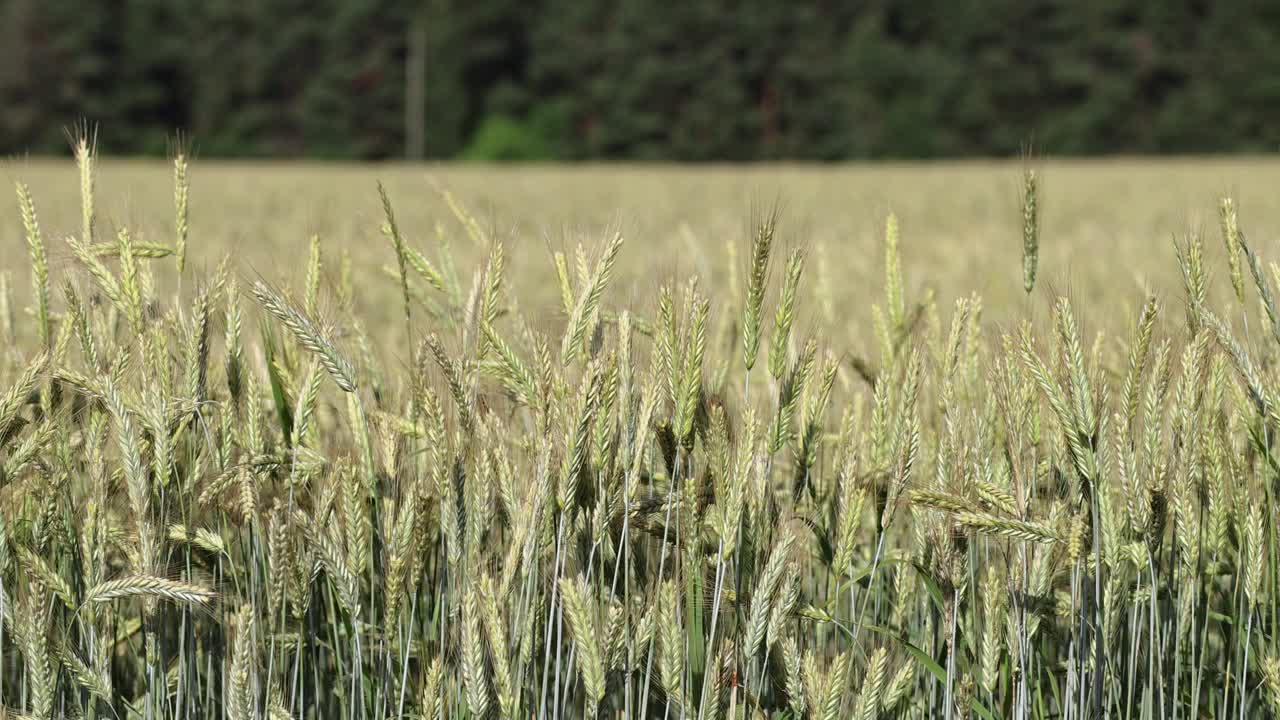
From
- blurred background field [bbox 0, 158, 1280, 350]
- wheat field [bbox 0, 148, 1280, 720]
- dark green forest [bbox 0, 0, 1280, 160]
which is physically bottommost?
wheat field [bbox 0, 148, 1280, 720]

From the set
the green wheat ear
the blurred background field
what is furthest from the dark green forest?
the green wheat ear

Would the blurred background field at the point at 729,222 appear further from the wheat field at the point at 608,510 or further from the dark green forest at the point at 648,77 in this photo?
the dark green forest at the point at 648,77

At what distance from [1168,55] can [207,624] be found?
1595 inches

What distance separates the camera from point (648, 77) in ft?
129

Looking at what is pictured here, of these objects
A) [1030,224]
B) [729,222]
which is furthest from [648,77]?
[1030,224]

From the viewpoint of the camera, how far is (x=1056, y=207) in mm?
13648

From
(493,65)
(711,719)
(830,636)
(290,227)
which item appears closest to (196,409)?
(711,719)

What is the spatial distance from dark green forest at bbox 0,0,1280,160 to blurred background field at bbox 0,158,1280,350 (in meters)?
14.7

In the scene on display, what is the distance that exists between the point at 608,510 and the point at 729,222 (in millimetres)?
10265

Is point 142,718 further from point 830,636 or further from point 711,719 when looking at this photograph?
point 830,636

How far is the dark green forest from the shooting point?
3753 centimetres

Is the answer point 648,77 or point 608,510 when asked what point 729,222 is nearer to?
point 608,510

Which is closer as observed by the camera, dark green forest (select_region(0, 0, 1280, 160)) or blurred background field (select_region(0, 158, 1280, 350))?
blurred background field (select_region(0, 158, 1280, 350))

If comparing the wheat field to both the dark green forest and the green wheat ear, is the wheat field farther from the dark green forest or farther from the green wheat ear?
the dark green forest
